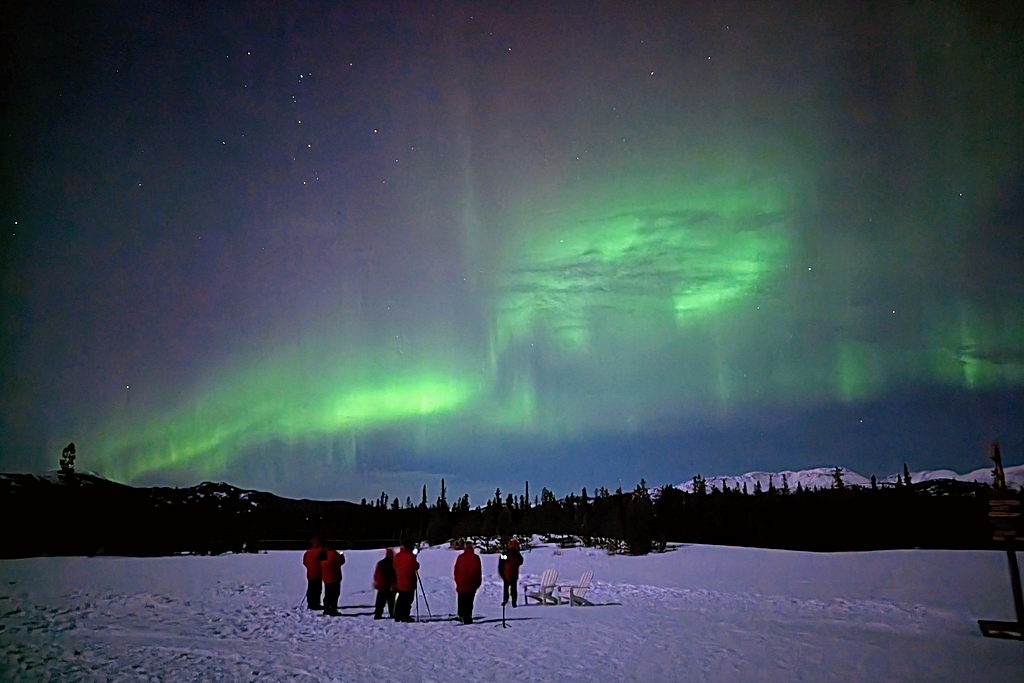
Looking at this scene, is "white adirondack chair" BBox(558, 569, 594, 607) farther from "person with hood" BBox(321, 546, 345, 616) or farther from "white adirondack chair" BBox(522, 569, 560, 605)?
"person with hood" BBox(321, 546, 345, 616)

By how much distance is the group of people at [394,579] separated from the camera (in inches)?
529

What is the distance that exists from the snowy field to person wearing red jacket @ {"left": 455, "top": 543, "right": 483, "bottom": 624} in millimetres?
452

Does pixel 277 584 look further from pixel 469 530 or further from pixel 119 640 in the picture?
pixel 469 530

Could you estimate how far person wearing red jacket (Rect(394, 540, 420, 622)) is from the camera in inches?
527

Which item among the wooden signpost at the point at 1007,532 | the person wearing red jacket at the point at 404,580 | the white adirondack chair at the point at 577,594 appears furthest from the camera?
the white adirondack chair at the point at 577,594

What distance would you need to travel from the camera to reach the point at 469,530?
29.8m

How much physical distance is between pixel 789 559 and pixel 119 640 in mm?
21248

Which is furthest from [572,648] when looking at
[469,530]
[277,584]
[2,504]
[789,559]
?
[469,530]

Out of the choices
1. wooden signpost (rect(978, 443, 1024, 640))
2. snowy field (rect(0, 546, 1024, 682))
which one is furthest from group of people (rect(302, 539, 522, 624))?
wooden signpost (rect(978, 443, 1024, 640))

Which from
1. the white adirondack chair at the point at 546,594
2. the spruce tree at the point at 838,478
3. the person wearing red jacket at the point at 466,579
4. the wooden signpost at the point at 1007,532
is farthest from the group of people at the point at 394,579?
the spruce tree at the point at 838,478

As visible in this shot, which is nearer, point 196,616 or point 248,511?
point 196,616

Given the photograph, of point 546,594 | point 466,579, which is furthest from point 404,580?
point 546,594

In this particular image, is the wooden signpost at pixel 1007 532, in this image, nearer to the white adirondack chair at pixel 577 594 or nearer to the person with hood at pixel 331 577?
the white adirondack chair at pixel 577 594

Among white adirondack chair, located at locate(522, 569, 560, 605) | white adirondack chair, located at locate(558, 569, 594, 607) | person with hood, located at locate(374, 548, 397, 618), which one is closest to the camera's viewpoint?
person with hood, located at locate(374, 548, 397, 618)
